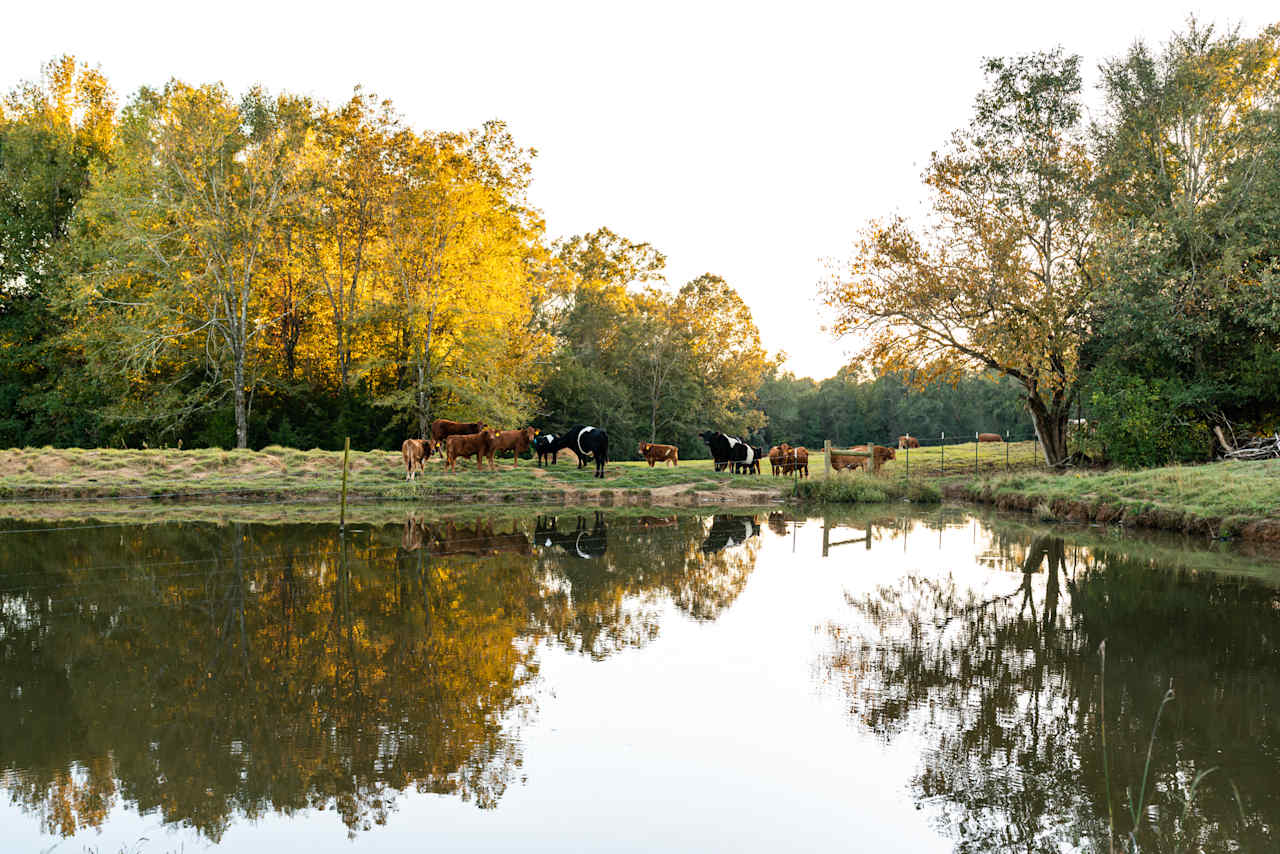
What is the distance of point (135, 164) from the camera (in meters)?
32.0

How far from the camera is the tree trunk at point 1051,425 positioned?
28.6 meters

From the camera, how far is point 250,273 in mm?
32000

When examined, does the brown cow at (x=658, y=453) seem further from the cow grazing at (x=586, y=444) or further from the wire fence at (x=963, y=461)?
the wire fence at (x=963, y=461)

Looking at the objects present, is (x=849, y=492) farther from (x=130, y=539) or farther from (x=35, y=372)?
(x=35, y=372)

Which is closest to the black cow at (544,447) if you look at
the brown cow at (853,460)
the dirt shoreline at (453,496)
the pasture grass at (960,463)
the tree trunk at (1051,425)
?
the dirt shoreline at (453,496)

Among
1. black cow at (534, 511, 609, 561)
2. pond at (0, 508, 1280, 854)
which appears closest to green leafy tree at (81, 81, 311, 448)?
black cow at (534, 511, 609, 561)

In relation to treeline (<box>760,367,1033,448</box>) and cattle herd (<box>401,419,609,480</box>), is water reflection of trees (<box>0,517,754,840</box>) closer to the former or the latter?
cattle herd (<box>401,419,609,480</box>)

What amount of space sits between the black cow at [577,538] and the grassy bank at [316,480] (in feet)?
16.4

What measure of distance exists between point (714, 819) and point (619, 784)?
64 centimetres

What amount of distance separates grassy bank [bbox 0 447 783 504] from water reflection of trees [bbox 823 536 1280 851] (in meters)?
14.2

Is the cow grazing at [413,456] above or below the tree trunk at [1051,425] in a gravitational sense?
below

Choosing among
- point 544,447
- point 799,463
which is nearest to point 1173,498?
point 799,463

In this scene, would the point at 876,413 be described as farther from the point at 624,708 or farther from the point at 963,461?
the point at 624,708

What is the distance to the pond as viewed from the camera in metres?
4.34
